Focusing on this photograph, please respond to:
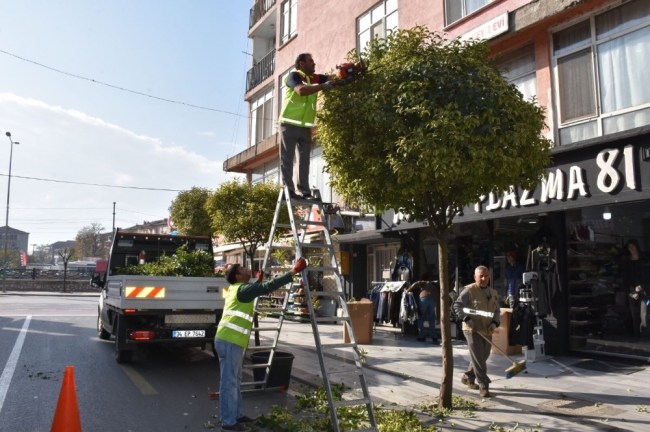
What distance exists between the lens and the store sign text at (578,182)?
804 centimetres

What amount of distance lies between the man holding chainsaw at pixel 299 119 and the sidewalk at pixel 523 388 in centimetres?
304

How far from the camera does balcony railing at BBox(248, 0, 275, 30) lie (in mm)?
22602

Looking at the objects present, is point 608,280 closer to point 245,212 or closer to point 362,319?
point 362,319

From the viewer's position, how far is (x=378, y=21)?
48.5ft

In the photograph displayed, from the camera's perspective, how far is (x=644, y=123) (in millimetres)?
8398

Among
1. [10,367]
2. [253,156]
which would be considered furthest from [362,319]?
[253,156]

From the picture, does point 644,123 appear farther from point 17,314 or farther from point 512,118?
point 17,314

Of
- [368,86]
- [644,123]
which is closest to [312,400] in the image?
[368,86]

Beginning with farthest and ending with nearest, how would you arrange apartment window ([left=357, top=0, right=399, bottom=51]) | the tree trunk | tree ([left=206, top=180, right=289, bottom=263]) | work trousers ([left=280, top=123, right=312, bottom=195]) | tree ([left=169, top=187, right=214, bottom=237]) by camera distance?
tree ([left=169, top=187, right=214, bottom=237]) < apartment window ([left=357, top=0, right=399, bottom=51]) < tree ([left=206, top=180, right=289, bottom=263]) < work trousers ([left=280, top=123, right=312, bottom=195]) < the tree trunk

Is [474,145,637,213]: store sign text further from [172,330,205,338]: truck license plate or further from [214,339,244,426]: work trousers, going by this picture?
[172,330,205,338]: truck license plate

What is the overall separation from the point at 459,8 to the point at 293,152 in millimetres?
7610

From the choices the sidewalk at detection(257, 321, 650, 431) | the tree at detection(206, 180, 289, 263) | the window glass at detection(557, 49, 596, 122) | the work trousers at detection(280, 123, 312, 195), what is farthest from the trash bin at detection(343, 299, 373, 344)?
the window glass at detection(557, 49, 596, 122)

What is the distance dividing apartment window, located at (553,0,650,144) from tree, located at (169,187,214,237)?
1378cm

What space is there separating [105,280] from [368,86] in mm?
7615
